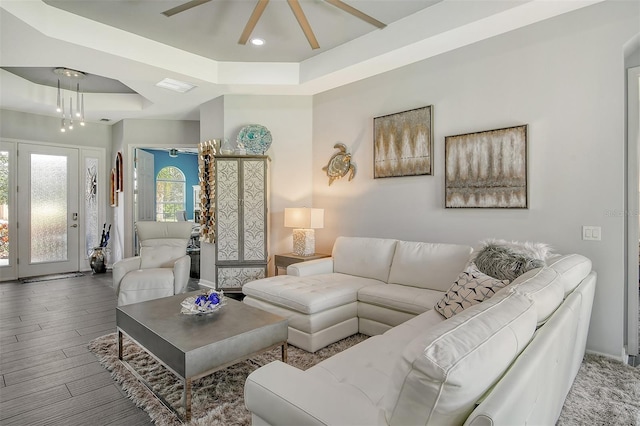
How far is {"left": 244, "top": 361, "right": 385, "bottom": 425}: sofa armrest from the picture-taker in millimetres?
1049

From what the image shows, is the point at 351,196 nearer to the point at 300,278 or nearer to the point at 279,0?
the point at 300,278

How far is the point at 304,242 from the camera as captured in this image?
14.2ft

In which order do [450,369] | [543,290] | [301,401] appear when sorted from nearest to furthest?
[450,369] < [301,401] < [543,290]

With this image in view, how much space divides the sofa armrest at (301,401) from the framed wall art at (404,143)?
290 cm

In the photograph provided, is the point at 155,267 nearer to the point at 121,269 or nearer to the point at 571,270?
the point at 121,269

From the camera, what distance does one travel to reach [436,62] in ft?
11.8

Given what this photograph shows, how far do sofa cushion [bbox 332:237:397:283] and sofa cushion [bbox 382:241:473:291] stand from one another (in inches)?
4.0

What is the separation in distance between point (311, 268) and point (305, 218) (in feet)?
2.59

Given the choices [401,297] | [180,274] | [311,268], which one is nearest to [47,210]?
[180,274]

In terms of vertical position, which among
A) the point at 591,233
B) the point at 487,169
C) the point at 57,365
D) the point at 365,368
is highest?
the point at 487,169

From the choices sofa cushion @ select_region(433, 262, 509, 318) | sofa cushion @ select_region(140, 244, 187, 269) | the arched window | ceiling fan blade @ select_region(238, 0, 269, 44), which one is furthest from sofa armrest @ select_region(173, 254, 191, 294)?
the arched window

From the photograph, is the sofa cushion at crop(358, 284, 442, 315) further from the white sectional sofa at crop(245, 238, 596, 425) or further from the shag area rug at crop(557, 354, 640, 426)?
the shag area rug at crop(557, 354, 640, 426)

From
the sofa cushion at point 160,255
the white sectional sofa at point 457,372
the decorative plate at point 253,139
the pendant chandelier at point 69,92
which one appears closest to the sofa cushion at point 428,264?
the white sectional sofa at point 457,372

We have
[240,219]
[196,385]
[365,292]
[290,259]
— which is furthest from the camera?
[240,219]
